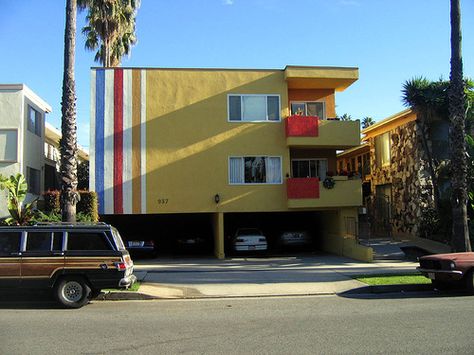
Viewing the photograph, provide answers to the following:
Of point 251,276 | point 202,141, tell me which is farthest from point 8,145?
point 251,276

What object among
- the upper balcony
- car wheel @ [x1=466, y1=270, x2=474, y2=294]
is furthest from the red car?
the upper balcony

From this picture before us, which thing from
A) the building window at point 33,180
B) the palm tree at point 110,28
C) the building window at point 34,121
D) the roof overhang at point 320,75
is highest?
the palm tree at point 110,28

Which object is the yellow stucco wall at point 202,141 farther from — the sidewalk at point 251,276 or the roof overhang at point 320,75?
the sidewalk at point 251,276

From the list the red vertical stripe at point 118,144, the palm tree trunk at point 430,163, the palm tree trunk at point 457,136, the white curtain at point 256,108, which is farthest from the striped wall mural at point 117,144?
the palm tree trunk at point 430,163

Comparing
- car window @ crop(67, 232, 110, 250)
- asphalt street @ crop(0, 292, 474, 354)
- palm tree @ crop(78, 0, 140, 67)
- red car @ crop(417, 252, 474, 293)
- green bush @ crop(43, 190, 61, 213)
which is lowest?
asphalt street @ crop(0, 292, 474, 354)

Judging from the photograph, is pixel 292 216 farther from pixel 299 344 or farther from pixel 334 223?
pixel 299 344

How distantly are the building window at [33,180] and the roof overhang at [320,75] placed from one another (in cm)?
1259

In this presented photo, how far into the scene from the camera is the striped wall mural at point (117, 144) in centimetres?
2205

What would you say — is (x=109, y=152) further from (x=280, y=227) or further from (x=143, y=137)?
(x=280, y=227)

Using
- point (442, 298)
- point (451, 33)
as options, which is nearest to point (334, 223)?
point (451, 33)

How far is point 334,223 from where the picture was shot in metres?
23.8

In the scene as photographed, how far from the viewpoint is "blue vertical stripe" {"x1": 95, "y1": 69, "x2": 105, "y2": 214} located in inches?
867

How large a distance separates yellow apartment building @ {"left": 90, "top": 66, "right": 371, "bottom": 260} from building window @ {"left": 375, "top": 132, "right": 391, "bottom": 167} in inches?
226

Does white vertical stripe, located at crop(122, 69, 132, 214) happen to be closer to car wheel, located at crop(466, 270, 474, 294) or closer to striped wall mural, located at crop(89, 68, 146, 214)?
striped wall mural, located at crop(89, 68, 146, 214)
